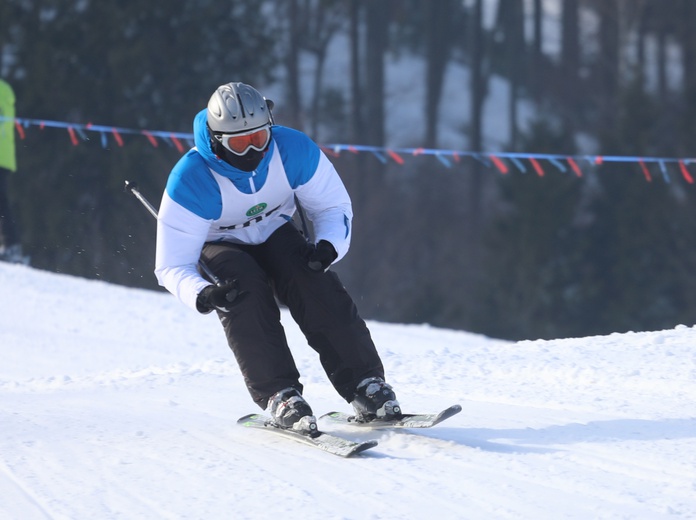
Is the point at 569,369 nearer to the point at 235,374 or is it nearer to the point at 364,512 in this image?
the point at 235,374

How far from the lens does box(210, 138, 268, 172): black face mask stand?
13.5 feet

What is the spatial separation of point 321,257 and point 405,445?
0.76 metres

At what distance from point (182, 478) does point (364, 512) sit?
709 millimetres

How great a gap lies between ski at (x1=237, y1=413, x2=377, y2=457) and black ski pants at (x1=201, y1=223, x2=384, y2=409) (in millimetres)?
149

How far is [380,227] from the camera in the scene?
23.6 meters

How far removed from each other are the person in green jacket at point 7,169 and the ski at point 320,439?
24.4 ft

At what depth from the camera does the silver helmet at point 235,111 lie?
160 inches

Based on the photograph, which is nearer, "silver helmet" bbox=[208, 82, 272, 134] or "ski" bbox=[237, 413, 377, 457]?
"ski" bbox=[237, 413, 377, 457]

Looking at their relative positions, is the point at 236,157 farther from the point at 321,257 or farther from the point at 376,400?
the point at 376,400

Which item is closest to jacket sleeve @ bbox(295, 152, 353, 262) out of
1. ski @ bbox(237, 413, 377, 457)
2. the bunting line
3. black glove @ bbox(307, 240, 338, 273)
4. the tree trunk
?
black glove @ bbox(307, 240, 338, 273)

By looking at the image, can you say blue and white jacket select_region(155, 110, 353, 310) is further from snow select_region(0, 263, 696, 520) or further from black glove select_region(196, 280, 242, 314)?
snow select_region(0, 263, 696, 520)

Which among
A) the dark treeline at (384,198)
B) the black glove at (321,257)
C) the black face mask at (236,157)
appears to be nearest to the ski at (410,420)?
the black glove at (321,257)

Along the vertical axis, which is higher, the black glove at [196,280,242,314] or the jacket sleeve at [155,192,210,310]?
the jacket sleeve at [155,192,210,310]

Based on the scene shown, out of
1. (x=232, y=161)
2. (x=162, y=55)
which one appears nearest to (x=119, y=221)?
(x=162, y=55)
